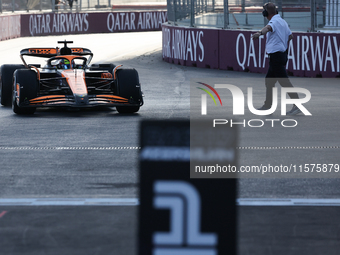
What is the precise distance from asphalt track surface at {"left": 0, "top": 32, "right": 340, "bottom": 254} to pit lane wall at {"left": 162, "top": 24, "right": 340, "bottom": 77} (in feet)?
10.3

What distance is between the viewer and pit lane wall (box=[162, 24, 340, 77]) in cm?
1575

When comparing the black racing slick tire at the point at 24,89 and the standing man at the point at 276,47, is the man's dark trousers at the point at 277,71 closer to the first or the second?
the standing man at the point at 276,47

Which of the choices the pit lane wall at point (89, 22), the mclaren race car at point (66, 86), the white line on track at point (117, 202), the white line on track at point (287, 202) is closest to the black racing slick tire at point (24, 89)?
the mclaren race car at point (66, 86)

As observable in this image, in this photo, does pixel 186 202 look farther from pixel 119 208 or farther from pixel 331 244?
pixel 119 208

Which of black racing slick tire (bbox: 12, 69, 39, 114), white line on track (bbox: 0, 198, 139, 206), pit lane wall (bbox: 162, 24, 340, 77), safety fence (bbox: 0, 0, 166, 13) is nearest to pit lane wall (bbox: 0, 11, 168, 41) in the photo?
safety fence (bbox: 0, 0, 166, 13)

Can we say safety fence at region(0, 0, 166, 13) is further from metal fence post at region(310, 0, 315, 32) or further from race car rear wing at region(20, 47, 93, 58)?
race car rear wing at region(20, 47, 93, 58)

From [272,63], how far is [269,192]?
470 cm

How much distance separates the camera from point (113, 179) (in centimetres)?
627

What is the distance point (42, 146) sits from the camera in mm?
7930

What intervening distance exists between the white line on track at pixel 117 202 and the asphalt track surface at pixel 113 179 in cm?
9

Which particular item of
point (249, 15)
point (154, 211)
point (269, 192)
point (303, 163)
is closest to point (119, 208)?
point (269, 192)

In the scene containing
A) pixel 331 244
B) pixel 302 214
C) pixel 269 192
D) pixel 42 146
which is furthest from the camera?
pixel 42 146

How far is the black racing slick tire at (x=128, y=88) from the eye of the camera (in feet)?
34.1

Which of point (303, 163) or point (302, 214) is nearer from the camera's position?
point (302, 214)
